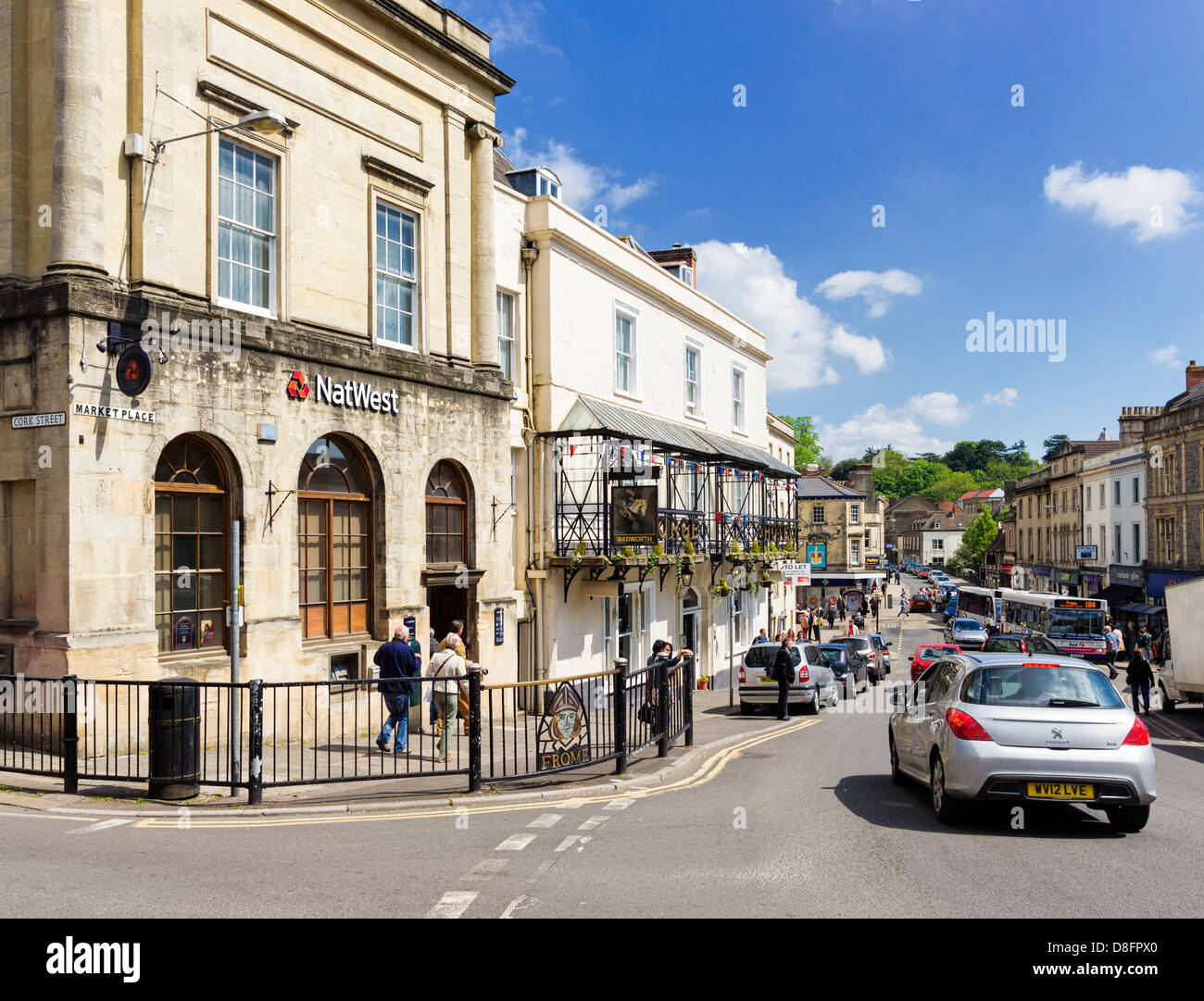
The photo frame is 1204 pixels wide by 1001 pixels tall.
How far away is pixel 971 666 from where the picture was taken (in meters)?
8.77

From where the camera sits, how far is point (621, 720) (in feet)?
38.7

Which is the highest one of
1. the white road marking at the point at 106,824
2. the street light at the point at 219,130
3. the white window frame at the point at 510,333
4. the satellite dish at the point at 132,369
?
the street light at the point at 219,130

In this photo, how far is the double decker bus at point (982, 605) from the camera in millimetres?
56094

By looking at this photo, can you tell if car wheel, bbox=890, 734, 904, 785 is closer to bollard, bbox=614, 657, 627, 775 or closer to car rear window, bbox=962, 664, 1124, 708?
car rear window, bbox=962, 664, 1124, 708

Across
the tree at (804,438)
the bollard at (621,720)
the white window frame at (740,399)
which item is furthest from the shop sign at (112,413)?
the tree at (804,438)

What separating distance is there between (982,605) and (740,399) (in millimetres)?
35555

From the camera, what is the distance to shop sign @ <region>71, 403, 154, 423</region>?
11.4 metres

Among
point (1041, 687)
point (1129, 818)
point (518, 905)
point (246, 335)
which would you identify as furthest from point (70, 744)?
point (1129, 818)

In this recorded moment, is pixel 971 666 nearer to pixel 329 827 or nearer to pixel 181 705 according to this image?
pixel 329 827

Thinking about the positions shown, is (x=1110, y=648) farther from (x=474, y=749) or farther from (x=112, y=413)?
(x=112, y=413)

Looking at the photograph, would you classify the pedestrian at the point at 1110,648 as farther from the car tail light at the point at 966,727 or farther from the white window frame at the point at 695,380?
the car tail light at the point at 966,727

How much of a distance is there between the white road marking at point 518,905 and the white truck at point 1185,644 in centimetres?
1908

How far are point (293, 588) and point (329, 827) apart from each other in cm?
586
